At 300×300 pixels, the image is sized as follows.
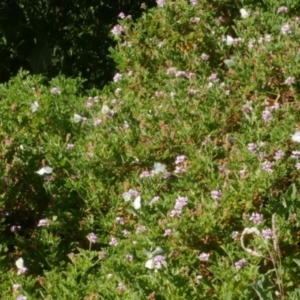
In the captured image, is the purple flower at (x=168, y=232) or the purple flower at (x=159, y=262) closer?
the purple flower at (x=159, y=262)

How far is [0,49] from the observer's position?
546 centimetres

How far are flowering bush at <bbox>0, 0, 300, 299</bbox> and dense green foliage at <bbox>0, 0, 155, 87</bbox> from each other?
1.23 metres

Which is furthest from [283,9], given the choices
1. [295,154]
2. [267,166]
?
[267,166]

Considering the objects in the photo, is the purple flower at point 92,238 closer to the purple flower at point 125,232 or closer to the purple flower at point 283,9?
the purple flower at point 125,232

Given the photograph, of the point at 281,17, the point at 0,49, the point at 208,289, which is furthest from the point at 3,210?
the point at 0,49

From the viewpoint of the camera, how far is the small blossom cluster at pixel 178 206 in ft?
8.70

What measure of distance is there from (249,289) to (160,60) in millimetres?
1834

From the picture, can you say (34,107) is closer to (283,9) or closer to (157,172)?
(157,172)

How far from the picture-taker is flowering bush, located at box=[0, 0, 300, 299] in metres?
2.53

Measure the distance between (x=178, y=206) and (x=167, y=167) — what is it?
1.76 feet

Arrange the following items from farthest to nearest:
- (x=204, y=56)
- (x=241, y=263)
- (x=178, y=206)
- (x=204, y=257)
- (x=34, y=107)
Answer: (x=204, y=56), (x=34, y=107), (x=178, y=206), (x=204, y=257), (x=241, y=263)

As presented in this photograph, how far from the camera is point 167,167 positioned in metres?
3.20

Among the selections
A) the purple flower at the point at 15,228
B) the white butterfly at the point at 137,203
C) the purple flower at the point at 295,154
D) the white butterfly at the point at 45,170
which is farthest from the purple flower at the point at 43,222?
the purple flower at the point at 295,154

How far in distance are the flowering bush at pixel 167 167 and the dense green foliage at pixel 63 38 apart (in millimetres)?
1228
